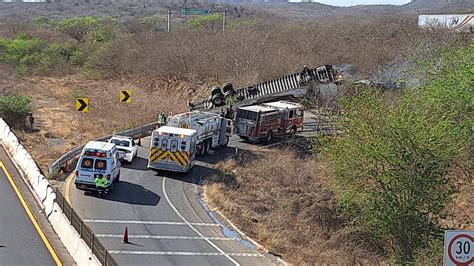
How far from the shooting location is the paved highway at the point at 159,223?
21.6 metres

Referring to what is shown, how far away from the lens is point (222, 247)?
22875 millimetres

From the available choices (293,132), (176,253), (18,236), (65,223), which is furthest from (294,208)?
(293,132)

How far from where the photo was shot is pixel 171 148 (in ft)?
104

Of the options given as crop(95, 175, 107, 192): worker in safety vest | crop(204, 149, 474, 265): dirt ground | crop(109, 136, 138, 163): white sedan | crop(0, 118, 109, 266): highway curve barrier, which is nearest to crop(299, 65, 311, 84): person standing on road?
crop(204, 149, 474, 265): dirt ground

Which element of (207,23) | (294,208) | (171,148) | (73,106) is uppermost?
(207,23)

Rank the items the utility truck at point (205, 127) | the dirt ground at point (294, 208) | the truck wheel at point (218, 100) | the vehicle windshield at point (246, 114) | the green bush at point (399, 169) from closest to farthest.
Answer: the green bush at point (399, 169), the dirt ground at point (294, 208), the utility truck at point (205, 127), the vehicle windshield at point (246, 114), the truck wheel at point (218, 100)

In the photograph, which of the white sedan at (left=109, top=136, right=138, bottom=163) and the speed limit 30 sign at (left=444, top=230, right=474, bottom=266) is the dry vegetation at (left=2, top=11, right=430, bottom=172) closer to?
the white sedan at (left=109, top=136, right=138, bottom=163)

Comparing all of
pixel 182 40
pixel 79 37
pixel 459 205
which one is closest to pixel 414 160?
pixel 459 205

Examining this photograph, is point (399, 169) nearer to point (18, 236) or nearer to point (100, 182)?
point (100, 182)

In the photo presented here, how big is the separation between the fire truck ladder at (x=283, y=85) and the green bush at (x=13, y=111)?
1223 centimetres

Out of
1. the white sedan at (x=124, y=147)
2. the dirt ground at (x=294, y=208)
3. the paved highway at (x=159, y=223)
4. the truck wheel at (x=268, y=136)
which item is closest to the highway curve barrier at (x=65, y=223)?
the paved highway at (x=159, y=223)

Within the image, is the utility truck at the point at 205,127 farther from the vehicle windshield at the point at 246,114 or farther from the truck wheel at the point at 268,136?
the truck wheel at the point at 268,136

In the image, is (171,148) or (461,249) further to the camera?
(171,148)

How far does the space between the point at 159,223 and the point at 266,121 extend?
58.9 feet
